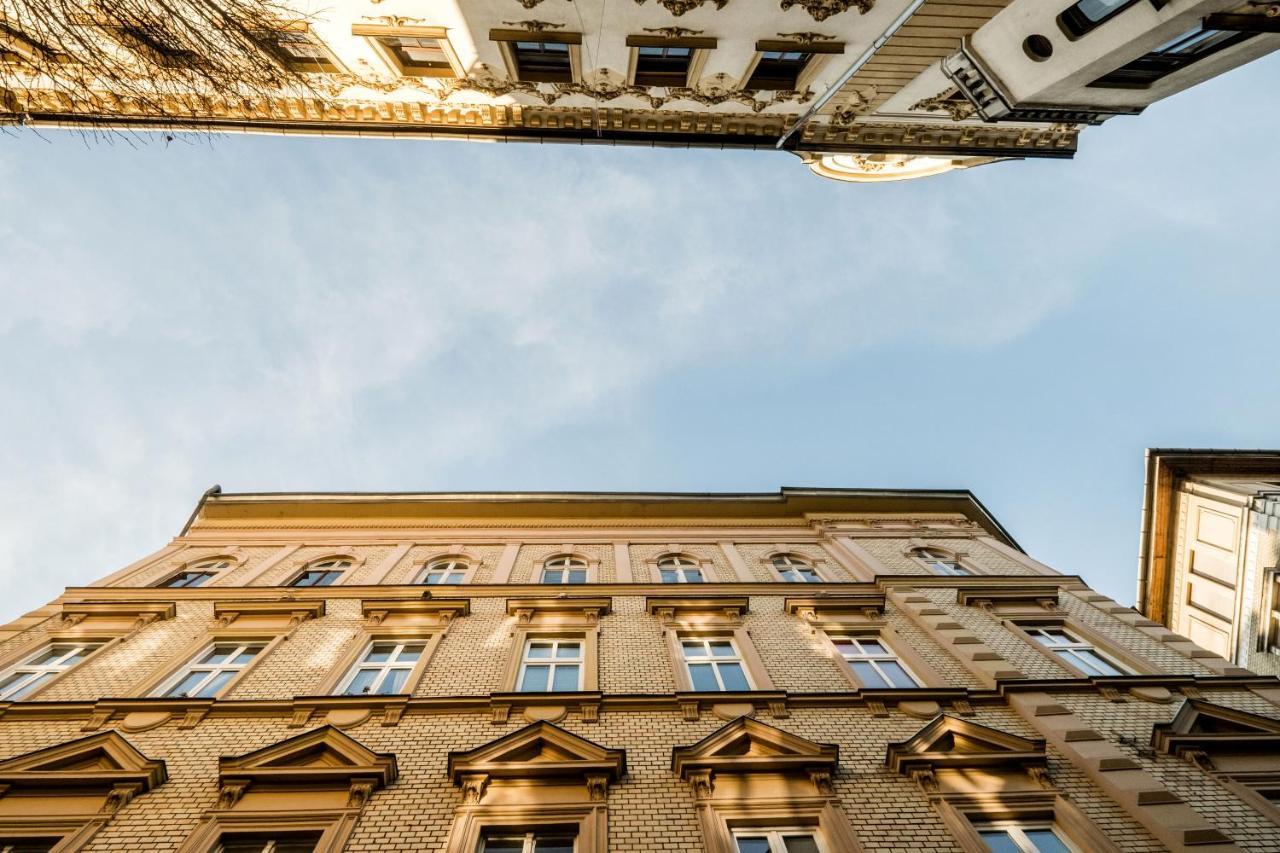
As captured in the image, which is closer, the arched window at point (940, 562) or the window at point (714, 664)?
the window at point (714, 664)

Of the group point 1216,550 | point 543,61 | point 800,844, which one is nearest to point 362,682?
point 800,844

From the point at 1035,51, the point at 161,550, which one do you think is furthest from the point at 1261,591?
→ the point at 161,550

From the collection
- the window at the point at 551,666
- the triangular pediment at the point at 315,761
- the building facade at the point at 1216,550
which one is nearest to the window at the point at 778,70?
the window at the point at 551,666

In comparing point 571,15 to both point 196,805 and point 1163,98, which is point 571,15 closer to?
point 1163,98

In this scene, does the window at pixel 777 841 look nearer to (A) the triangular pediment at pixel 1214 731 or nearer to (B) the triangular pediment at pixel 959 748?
(B) the triangular pediment at pixel 959 748

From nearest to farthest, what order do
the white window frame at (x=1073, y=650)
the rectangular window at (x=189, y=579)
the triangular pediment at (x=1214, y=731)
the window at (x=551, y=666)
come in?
the triangular pediment at (x=1214, y=731) → the window at (x=551, y=666) → the white window frame at (x=1073, y=650) → the rectangular window at (x=189, y=579)

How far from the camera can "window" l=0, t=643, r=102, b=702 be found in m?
11.6

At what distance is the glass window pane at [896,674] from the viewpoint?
12312 millimetres

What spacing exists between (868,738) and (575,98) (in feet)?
50.5

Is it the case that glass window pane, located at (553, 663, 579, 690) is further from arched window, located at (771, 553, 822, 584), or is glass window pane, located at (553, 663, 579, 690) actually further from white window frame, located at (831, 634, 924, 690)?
arched window, located at (771, 553, 822, 584)

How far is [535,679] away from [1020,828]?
8291mm

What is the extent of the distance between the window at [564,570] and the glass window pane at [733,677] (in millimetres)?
5629

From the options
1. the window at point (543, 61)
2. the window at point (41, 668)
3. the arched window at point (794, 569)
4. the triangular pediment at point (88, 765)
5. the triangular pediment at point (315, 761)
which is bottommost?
the triangular pediment at point (315, 761)

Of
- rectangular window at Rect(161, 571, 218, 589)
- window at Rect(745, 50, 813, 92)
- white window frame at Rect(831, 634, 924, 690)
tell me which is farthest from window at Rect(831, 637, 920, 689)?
Answer: rectangular window at Rect(161, 571, 218, 589)
